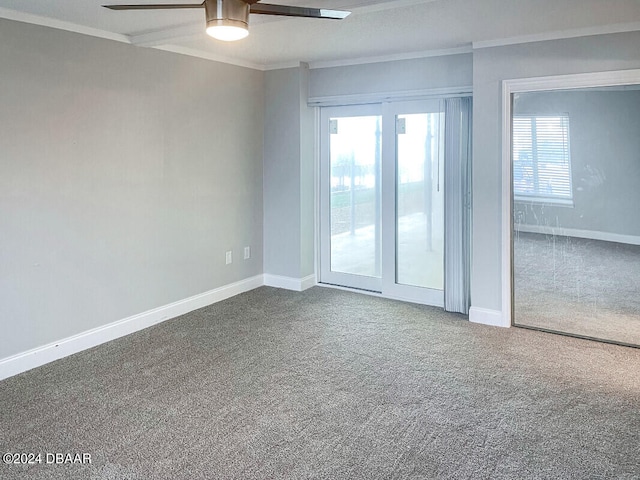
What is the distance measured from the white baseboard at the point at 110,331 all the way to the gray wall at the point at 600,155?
297 centimetres

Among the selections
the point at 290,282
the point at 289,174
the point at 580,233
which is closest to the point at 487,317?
the point at 580,233

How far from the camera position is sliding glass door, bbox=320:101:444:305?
4.70 metres

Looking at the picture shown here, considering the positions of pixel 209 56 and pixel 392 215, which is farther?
pixel 392 215

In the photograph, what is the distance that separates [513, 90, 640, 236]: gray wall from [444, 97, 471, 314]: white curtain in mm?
540

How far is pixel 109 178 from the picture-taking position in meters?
3.84

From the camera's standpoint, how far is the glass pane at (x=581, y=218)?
3.65 m

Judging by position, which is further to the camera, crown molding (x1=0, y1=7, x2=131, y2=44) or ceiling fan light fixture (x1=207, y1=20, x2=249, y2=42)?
crown molding (x1=0, y1=7, x2=131, y2=44)

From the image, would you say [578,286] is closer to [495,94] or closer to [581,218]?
[581,218]

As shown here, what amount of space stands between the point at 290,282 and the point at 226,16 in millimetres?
3449

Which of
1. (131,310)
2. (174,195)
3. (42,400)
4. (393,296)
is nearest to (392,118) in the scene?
(393,296)

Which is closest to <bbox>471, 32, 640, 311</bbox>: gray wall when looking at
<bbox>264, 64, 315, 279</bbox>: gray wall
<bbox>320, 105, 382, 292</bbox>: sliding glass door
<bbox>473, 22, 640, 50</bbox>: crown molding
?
<bbox>473, 22, 640, 50</bbox>: crown molding

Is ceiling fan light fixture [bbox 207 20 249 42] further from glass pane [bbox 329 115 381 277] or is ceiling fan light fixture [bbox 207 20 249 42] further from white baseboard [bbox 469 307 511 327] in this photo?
white baseboard [bbox 469 307 511 327]

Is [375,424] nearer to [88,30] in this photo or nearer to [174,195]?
[174,195]

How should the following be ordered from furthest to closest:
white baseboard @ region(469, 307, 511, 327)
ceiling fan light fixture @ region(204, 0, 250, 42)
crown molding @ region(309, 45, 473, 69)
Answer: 1. crown molding @ region(309, 45, 473, 69)
2. white baseboard @ region(469, 307, 511, 327)
3. ceiling fan light fixture @ region(204, 0, 250, 42)
